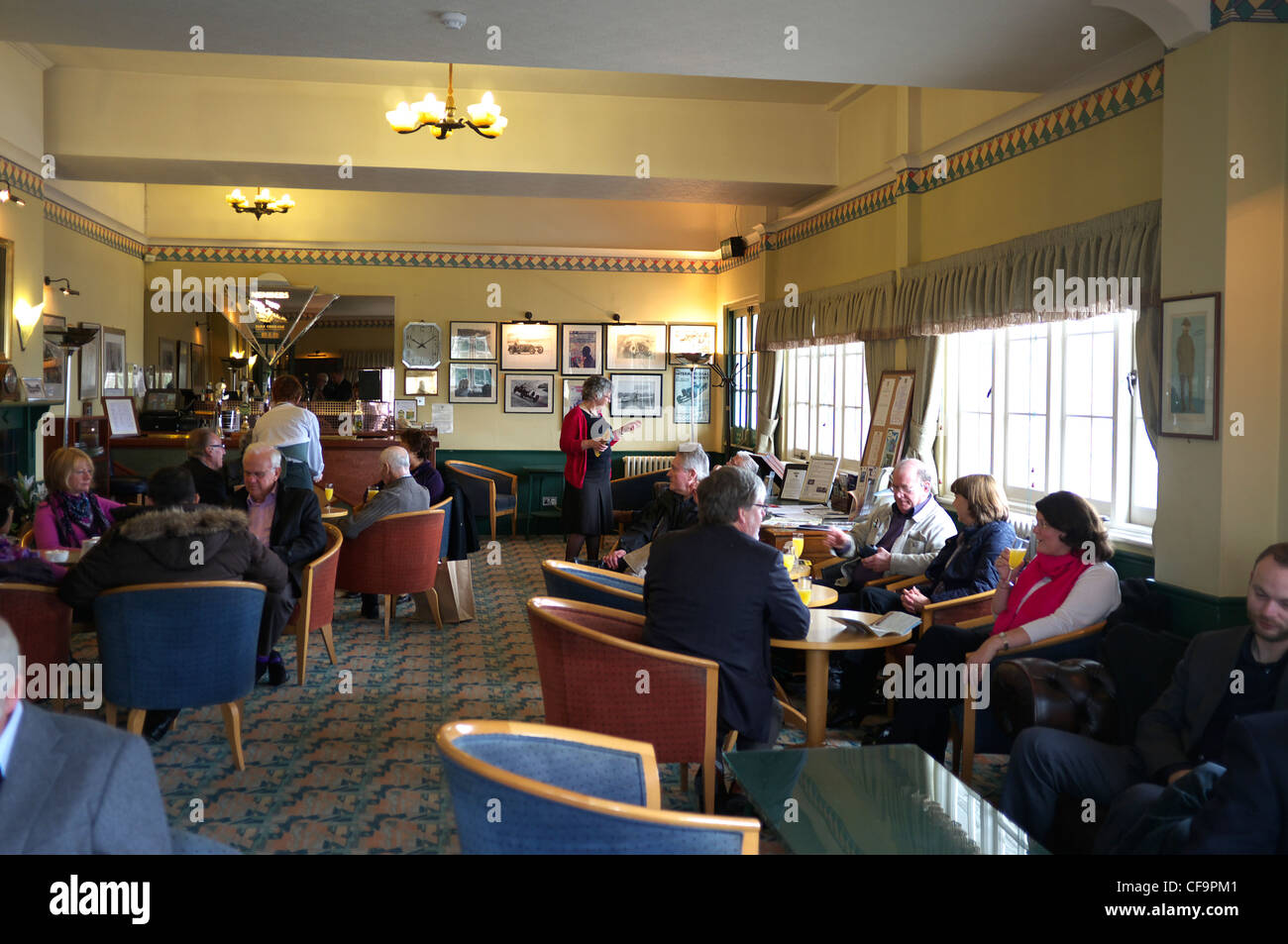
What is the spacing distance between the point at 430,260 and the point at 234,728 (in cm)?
948

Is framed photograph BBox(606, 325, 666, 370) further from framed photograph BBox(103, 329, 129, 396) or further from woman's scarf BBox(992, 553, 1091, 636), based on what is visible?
woman's scarf BBox(992, 553, 1091, 636)

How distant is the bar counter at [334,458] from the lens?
10.2 m

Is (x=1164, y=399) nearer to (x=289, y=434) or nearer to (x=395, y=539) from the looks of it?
(x=395, y=539)

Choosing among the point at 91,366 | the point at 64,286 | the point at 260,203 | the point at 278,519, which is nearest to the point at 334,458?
the point at 91,366

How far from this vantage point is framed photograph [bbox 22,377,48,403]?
863cm

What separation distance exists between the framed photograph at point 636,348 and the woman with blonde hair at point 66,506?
8.04 metres

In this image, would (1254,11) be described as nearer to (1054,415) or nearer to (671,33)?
(1054,415)

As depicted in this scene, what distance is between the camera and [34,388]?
880 centimetres

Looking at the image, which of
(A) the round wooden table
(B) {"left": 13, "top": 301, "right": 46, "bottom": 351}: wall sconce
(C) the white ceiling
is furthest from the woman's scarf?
(B) {"left": 13, "top": 301, "right": 46, "bottom": 351}: wall sconce

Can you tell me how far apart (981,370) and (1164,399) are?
103 inches

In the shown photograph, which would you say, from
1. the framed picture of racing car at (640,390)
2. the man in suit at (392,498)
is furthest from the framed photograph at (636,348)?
the man in suit at (392,498)

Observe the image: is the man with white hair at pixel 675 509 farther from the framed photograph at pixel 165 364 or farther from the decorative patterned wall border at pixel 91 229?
the framed photograph at pixel 165 364

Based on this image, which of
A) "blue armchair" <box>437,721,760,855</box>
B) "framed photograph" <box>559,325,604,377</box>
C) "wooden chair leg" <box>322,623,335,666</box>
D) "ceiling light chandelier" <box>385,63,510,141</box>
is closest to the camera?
"blue armchair" <box>437,721,760,855</box>

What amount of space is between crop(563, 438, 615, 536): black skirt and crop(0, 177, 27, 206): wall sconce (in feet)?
15.6
